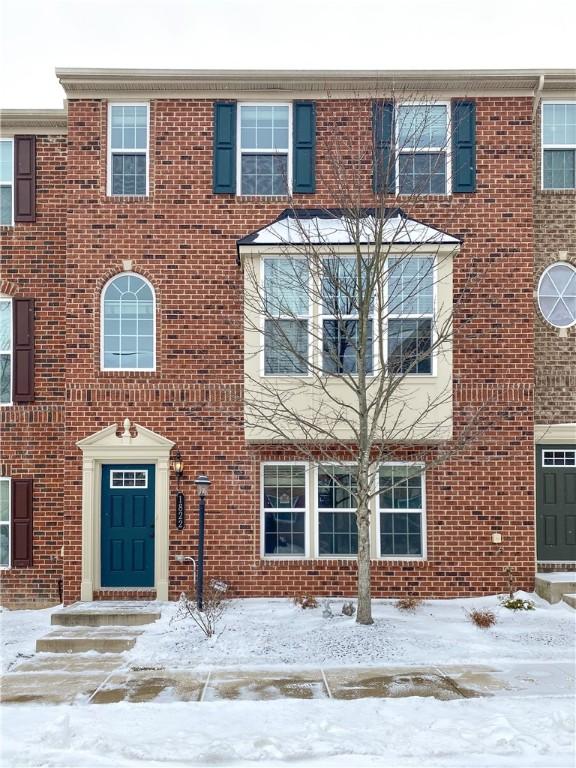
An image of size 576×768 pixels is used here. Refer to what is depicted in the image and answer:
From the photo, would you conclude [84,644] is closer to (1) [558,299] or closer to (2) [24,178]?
(2) [24,178]

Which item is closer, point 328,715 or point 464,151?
point 328,715

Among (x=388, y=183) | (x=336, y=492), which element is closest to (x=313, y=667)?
(x=336, y=492)

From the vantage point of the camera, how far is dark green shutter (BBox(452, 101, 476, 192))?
12172mm

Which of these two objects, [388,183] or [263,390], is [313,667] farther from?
[388,183]

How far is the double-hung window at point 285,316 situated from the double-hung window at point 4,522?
17.0ft

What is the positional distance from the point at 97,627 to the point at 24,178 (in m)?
7.77

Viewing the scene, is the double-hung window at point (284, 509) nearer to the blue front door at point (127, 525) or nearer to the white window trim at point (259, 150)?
the blue front door at point (127, 525)

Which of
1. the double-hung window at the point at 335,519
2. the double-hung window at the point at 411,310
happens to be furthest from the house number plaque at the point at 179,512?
the double-hung window at the point at 411,310

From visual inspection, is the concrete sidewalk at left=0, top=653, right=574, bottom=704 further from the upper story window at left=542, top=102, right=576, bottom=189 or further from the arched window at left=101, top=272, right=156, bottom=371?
the upper story window at left=542, top=102, right=576, bottom=189

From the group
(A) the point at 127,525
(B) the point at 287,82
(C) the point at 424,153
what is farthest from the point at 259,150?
(A) the point at 127,525

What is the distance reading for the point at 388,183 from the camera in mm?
11711

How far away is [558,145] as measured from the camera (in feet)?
41.8

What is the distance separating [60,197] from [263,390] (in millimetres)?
5184

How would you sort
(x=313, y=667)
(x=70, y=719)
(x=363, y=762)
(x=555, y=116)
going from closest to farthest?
(x=363, y=762)
(x=70, y=719)
(x=313, y=667)
(x=555, y=116)
